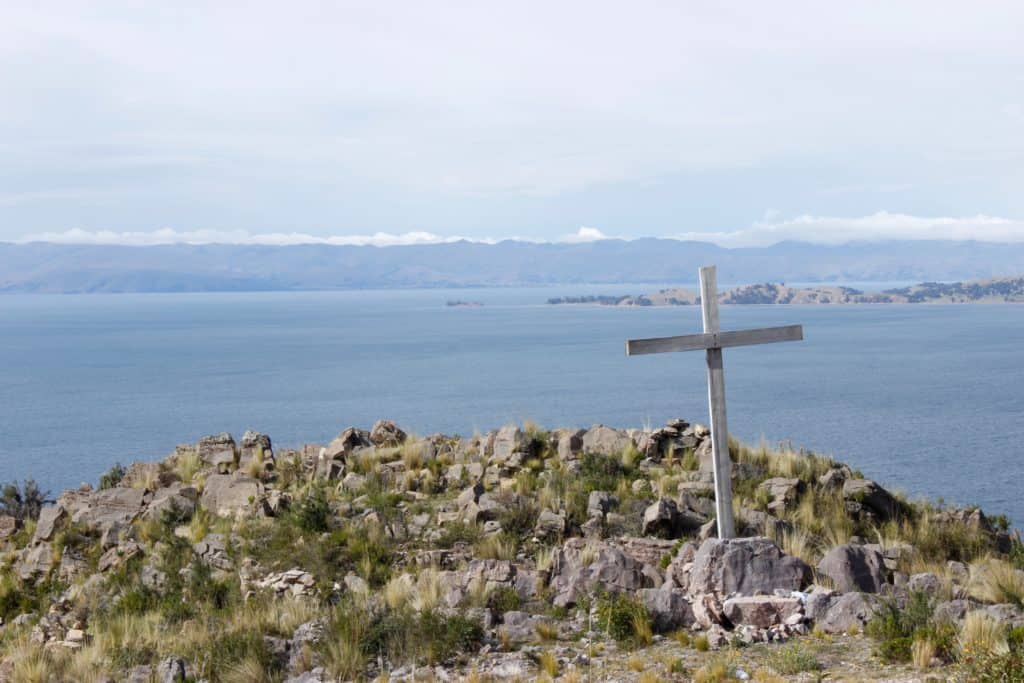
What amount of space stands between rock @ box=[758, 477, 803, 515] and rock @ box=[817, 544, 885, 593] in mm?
3004

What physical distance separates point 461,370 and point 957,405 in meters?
43.0

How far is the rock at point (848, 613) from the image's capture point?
8859 mm

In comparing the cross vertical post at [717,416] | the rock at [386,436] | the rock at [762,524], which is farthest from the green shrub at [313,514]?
the rock at [762,524]

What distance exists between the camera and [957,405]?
60125 millimetres

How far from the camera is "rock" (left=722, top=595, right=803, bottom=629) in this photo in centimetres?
912

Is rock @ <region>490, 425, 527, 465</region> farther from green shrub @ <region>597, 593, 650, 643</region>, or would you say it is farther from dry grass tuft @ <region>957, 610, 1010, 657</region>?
dry grass tuft @ <region>957, 610, 1010, 657</region>

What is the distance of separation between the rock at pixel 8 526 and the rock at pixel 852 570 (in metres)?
14.2

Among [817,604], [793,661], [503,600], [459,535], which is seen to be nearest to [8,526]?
[459,535]

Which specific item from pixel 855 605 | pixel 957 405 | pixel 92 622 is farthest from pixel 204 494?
pixel 957 405

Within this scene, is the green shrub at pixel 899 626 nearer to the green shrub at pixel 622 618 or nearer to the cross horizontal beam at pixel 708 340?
the green shrub at pixel 622 618

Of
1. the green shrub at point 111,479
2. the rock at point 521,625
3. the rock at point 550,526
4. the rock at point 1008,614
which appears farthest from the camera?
the green shrub at point 111,479

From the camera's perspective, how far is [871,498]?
14062mm

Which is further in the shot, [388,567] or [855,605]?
[388,567]

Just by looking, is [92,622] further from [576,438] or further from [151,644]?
[576,438]
